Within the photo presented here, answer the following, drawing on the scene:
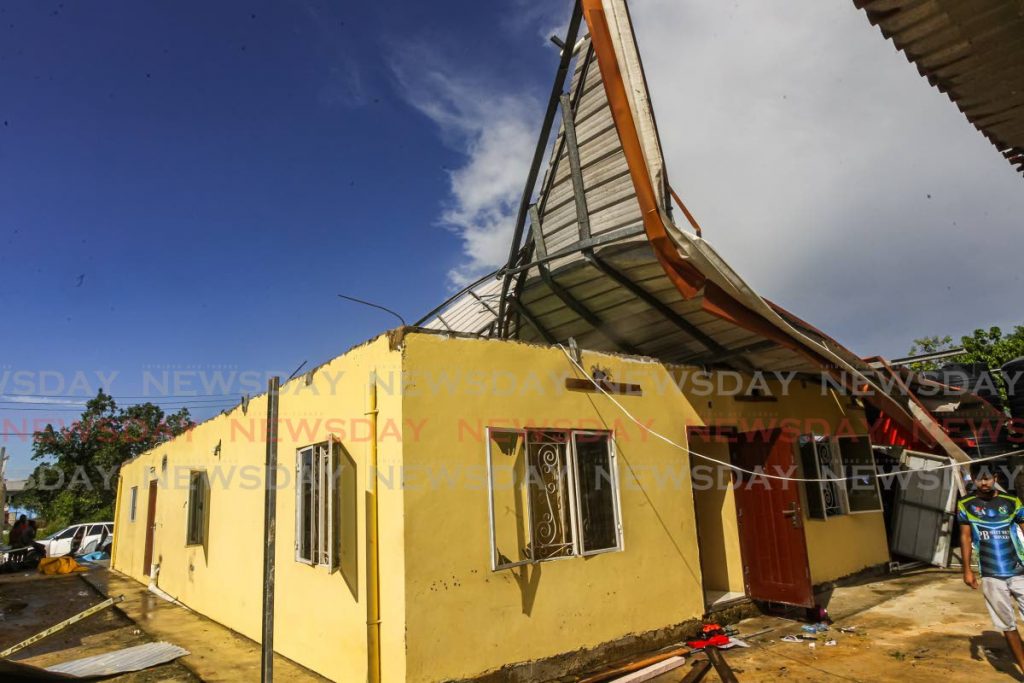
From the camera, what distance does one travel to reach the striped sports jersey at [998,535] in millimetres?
4531

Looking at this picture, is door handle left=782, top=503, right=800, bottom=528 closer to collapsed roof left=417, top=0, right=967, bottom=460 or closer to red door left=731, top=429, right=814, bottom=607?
red door left=731, top=429, right=814, bottom=607

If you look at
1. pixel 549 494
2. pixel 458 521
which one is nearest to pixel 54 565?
pixel 458 521

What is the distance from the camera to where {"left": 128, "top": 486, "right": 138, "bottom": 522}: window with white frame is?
44.1 feet

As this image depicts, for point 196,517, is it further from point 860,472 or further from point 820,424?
point 860,472

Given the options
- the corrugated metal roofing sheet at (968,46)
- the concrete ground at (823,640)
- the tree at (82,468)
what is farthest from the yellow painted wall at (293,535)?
the tree at (82,468)

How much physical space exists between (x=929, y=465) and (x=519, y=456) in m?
7.41

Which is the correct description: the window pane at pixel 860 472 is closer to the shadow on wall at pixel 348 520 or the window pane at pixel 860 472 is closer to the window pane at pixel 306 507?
the shadow on wall at pixel 348 520

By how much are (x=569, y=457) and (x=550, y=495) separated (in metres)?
0.39

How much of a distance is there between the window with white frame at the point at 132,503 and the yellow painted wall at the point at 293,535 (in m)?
4.54

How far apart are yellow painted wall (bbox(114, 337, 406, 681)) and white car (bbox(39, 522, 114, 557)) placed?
1045cm

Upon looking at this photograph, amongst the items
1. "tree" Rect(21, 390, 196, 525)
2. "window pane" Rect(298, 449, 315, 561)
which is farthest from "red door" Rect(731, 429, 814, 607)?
"tree" Rect(21, 390, 196, 525)

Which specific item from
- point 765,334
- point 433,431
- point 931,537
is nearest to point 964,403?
point 931,537

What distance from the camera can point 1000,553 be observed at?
4.57 meters

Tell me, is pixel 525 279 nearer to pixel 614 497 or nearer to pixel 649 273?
pixel 649 273
